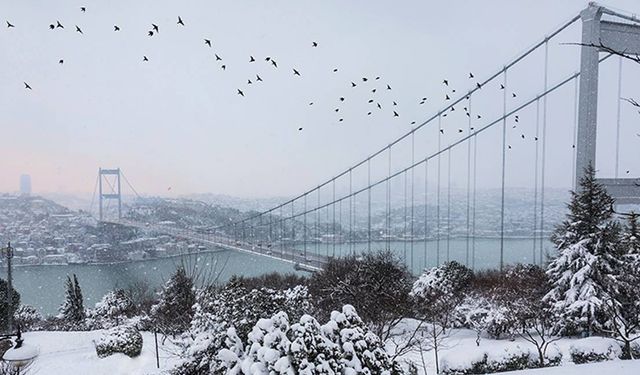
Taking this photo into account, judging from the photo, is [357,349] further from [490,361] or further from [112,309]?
[112,309]

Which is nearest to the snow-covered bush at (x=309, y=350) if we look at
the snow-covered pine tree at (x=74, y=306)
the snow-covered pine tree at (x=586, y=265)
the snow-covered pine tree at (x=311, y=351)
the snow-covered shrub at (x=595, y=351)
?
the snow-covered pine tree at (x=311, y=351)

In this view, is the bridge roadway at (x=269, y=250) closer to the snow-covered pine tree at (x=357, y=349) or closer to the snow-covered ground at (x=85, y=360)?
the snow-covered ground at (x=85, y=360)

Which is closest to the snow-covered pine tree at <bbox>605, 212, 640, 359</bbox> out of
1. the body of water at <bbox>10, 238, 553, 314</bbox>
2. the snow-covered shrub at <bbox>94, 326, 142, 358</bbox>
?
the snow-covered shrub at <bbox>94, 326, 142, 358</bbox>

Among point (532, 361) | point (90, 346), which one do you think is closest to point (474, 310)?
point (532, 361)

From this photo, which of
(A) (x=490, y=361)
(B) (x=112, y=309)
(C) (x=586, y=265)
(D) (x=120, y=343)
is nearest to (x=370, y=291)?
(A) (x=490, y=361)

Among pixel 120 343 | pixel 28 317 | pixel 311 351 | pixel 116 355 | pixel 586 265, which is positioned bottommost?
pixel 28 317

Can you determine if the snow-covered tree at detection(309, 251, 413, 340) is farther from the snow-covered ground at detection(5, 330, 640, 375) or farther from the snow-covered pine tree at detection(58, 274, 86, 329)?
the snow-covered pine tree at detection(58, 274, 86, 329)
